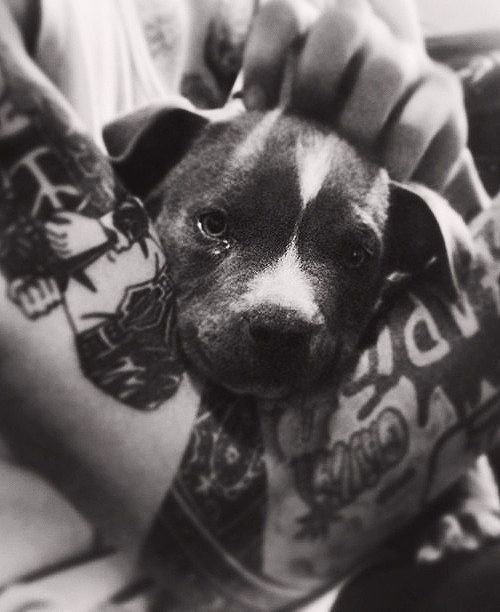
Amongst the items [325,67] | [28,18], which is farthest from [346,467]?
[28,18]

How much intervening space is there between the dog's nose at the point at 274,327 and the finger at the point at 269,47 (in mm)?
190

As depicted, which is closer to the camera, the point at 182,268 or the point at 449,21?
the point at 182,268

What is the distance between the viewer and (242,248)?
575 millimetres

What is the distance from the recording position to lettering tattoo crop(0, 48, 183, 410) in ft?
1.81

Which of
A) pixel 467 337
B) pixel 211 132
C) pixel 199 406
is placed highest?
pixel 211 132

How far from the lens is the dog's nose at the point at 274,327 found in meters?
0.55

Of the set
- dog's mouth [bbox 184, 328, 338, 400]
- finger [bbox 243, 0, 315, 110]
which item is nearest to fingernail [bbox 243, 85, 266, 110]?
finger [bbox 243, 0, 315, 110]

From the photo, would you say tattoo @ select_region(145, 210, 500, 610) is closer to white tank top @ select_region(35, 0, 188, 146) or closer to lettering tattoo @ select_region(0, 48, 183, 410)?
lettering tattoo @ select_region(0, 48, 183, 410)

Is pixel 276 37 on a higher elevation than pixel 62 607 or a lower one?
higher

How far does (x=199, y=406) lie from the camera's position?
58cm

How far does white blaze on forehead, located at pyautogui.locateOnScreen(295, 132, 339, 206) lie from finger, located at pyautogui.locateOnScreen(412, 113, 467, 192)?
9 centimetres

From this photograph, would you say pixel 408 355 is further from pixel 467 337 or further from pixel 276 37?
pixel 276 37

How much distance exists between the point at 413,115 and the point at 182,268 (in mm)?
253

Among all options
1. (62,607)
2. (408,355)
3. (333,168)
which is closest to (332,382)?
(408,355)
